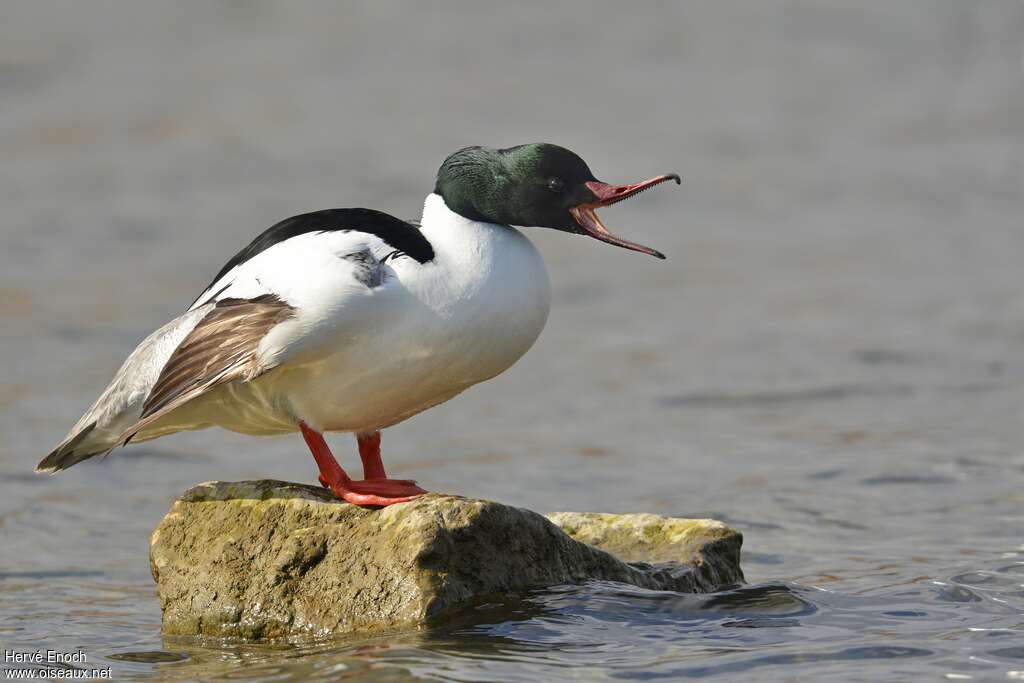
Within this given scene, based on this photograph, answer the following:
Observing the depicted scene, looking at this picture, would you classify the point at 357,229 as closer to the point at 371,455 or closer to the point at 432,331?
the point at 432,331

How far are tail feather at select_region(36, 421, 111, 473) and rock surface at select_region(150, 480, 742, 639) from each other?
48cm

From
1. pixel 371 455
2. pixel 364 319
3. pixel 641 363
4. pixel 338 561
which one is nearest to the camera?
pixel 364 319

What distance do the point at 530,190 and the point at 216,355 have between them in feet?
4.61

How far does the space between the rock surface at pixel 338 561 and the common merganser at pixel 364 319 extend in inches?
8.5

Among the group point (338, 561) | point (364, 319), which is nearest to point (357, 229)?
point (364, 319)

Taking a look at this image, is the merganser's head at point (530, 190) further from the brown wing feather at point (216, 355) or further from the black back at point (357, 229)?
the brown wing feather at point (216, 355)

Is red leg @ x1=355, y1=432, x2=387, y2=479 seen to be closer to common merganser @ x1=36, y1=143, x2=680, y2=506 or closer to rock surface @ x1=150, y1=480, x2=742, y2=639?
common merganser @ x1=36, y1=143, x2=680, y2=506

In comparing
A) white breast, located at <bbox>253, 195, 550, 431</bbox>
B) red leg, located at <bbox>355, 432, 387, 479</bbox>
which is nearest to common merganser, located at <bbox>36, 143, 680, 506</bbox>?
white breast, located at <bbox>253, 195, 550, 431</bbox>

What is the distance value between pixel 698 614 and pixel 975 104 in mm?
16379

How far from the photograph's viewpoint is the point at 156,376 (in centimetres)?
646

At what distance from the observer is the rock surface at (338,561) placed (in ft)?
20.4

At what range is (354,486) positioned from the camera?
258 inches

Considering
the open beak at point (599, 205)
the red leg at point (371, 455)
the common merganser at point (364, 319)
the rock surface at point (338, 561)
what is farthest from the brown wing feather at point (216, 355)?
the open beak at point (599, 205)

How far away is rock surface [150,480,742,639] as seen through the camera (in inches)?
245
